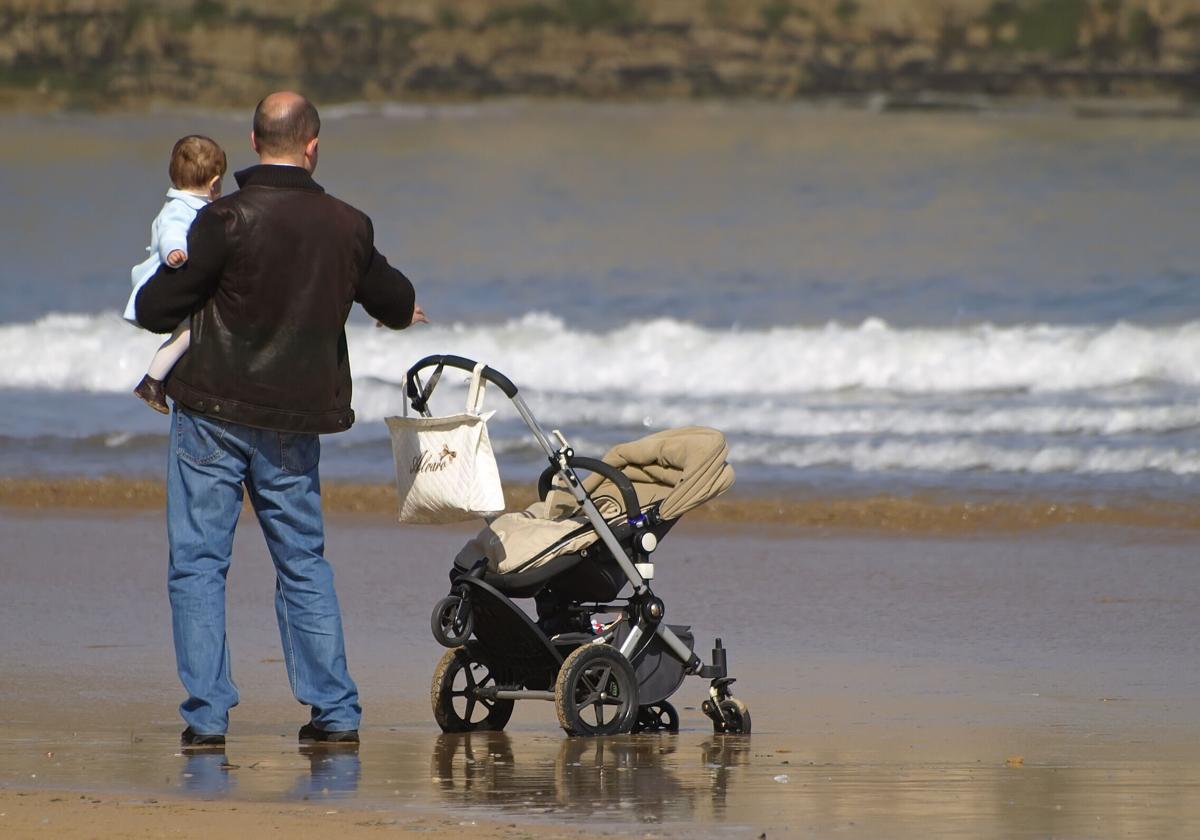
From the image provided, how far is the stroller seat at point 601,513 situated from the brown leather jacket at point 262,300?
2.21ft

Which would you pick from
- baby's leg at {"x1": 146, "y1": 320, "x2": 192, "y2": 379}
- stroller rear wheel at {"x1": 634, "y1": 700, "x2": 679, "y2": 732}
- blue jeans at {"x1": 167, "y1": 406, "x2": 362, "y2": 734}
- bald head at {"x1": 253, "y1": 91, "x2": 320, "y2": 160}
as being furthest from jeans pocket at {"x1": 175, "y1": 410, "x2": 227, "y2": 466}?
stroller rear wheel at {"x1": 634, "y1": 700, "x2": 679, "y2": 732}

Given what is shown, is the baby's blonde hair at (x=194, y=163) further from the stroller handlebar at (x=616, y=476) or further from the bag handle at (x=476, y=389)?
the stroller handlebar at (x=616, y=476)

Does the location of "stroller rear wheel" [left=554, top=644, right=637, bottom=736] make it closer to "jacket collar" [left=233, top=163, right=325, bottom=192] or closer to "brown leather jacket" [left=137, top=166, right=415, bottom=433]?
"brown leather jacket" [left=137, top=166, right=415, bottom=433]

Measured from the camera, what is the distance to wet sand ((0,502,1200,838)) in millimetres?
4168

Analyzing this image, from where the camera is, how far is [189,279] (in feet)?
15.8

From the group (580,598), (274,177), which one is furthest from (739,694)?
(274,177)

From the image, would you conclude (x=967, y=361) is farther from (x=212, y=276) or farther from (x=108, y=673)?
(x=212, y=276)

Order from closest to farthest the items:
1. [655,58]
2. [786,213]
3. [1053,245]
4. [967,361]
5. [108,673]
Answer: [108,673]
[967,361]
[1053,245]
[786,213]
[655,58]

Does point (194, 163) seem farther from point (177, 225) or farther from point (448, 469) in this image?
point (448, 469)

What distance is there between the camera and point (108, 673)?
21.0 ft

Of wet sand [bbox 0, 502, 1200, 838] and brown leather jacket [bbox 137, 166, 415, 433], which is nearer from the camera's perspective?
wet sand [bbox 0, 502, 1200, 838]

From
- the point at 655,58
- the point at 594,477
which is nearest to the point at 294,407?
the point at 594,477

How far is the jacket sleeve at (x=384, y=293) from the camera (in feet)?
16.8

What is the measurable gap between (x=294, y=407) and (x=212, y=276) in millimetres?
406
